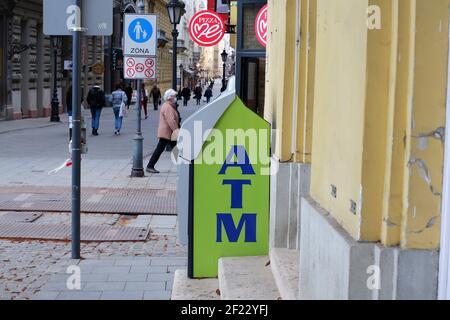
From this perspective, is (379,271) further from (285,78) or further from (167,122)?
(167,122)

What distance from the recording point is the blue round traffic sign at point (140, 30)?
1312 centimetres

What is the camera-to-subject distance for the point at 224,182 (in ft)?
18.1

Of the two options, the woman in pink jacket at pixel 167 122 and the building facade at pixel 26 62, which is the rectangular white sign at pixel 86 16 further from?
the building facade at pixel 26 62

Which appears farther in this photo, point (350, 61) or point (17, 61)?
point (17, 61)

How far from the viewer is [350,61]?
3.13 metres

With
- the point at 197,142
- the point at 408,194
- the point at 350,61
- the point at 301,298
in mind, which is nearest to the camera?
the point at 408,194

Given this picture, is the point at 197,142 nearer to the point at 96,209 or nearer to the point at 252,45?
the point at 96,209

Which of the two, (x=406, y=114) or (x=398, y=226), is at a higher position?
(x=406, y=114)

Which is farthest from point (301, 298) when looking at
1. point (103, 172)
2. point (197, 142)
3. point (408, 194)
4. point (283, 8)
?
point (103, 172)

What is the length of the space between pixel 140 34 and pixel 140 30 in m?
0.10

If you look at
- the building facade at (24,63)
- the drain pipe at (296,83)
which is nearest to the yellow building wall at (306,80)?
the drain pipe at (296,83)

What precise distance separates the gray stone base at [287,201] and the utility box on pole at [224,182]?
18 centimetres

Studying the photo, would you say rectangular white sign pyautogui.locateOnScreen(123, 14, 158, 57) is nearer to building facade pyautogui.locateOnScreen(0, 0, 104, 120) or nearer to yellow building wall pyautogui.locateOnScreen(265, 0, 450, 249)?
yellow building wall pyautogui.locateOnScreen(265, 0, 450, 249)
